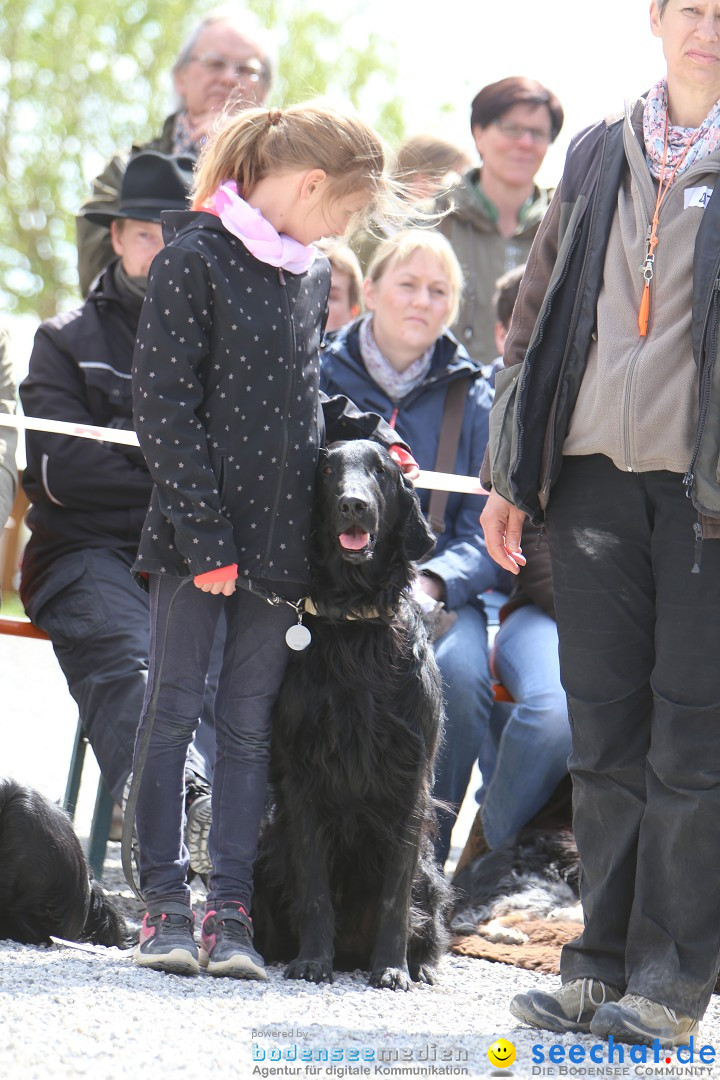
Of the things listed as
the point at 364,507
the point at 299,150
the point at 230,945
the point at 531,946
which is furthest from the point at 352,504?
the point at 531,946

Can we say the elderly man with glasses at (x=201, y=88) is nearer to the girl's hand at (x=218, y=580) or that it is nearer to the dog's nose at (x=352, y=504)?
the dog's nose at (x=352, y=504)

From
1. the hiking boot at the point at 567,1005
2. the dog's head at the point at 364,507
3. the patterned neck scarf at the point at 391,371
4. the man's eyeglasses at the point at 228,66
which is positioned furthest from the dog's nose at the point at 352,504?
the man's eyeglasses at the point at 228,66

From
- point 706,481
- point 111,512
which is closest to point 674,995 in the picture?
point 706,481

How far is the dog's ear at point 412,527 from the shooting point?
3.88 metres

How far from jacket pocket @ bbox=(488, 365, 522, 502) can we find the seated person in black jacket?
5.52ft

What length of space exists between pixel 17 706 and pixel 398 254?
4.67 m

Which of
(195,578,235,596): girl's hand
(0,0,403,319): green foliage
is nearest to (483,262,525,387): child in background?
(195,578,235,596): girl's hand

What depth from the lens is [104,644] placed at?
4574 millimetres

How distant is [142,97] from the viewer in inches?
797

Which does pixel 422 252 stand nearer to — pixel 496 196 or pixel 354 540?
pixel 496 196

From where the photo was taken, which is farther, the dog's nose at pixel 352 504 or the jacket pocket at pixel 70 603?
the jacket pocket at pixel 70 603

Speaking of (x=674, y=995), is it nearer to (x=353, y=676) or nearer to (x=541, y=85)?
(x=353, y=676)

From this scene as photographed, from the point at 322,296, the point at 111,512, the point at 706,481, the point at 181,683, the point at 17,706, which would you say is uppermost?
the point at 322,296

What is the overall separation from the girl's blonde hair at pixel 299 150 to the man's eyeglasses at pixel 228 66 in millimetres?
2564
